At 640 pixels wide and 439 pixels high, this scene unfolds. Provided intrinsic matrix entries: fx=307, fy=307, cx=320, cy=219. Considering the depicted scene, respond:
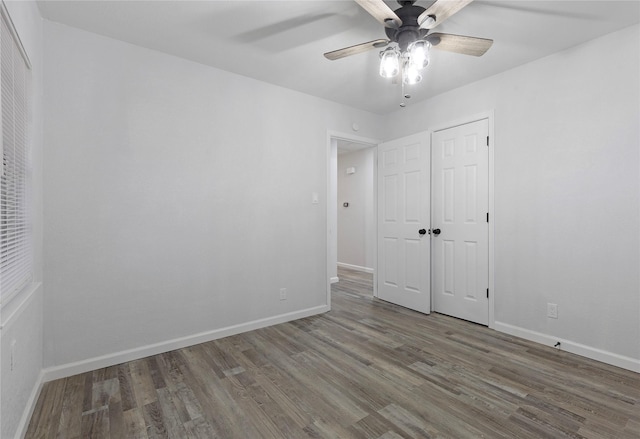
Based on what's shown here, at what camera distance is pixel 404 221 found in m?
3.97

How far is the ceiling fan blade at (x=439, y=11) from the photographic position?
1680 millimetres

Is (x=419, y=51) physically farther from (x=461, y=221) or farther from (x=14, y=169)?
(x=14, y=169)

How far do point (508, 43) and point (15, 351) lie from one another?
3902mm

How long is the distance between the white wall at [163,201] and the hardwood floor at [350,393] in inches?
14.9

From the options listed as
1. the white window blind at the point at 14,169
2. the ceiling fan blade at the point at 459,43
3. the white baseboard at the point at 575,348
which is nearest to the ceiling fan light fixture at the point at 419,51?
the ceiling fan blade at the point at 459,43

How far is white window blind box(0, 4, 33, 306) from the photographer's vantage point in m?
1.51

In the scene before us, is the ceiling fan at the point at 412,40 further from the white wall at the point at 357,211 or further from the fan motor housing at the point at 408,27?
the white wall at the point at 357,211

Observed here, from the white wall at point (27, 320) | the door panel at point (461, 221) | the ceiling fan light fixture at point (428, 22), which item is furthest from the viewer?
the door panel at point (461, 221)

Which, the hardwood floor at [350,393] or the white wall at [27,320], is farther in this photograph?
the hardwood floor at [350,393]

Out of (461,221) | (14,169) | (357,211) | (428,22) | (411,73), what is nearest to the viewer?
(14,169)

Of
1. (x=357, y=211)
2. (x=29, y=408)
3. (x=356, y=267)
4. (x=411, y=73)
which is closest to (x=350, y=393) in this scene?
(x=29, y=408)

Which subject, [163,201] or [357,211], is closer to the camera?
[163,201]

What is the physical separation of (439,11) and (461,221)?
2.30 m

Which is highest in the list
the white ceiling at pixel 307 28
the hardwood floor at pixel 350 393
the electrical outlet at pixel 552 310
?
the white ceiling at pixel 307 28
